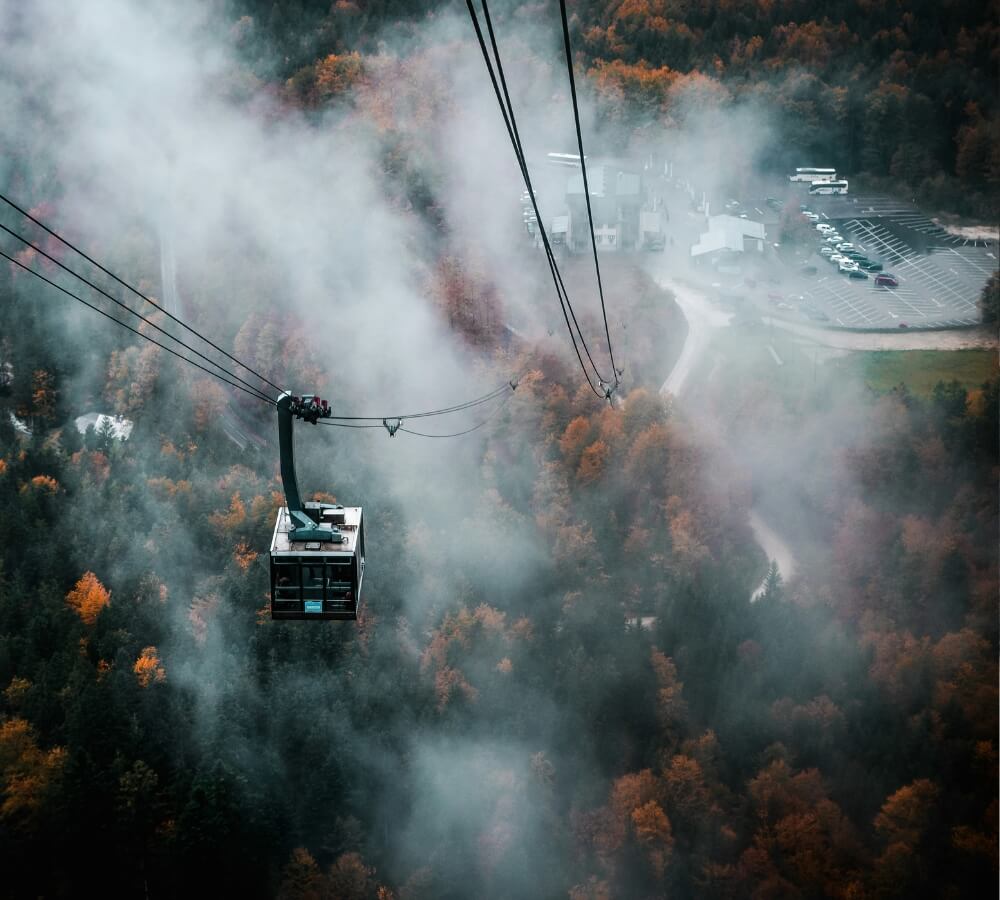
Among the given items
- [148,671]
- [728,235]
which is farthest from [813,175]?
[148,671]

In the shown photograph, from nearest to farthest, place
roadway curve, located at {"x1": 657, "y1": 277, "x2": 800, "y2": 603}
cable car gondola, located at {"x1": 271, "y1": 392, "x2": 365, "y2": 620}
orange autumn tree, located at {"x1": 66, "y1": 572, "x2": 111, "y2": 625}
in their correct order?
1. cable car gondola, located at {"x1": 271, "y1": 392, "x2": 365, "y2": 620}
2. orange autumn tree, located at {"x1": 66, "y1": 572, "x2": 111, "y2": 625}
3. roadway curve, located at {"x1": 657, "y1": 277, "x2": 800, "y2": 603}

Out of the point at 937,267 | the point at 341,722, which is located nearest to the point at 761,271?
the point at 937,267

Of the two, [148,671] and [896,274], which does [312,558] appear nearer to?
[148,671]

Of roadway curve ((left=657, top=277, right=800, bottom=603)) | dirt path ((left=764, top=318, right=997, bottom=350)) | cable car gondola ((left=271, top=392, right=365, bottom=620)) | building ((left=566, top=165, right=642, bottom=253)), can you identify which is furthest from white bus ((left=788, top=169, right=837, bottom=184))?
cable car gondola ((left=271, top=392, right=365, bottom=620))

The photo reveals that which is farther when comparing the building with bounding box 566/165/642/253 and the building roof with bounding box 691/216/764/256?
the building with bounding box 566/165/642/253

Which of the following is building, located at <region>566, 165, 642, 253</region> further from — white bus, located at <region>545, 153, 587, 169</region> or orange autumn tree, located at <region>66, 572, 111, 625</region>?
orange autumn tree, located at <region>66, 572, 111, 625</region>

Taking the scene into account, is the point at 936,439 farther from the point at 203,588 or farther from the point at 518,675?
the point at 203,588

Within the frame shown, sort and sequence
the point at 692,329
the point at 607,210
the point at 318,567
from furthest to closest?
the point at 607,210, the point at 692,329, the point at 318,567
